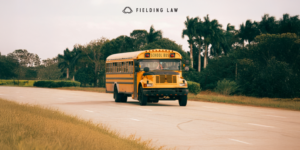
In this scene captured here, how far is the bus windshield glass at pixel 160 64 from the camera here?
2342cm

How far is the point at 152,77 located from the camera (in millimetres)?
22391

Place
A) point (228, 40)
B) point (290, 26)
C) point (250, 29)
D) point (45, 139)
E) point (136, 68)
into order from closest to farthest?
1. point (45, 139)
2. point (136, 68)
3. point (290, 26)
4. point (250, 29)
5. point (228, 40)

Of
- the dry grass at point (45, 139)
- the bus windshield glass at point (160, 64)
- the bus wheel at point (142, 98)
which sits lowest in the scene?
the dry grass at point (45, 139)

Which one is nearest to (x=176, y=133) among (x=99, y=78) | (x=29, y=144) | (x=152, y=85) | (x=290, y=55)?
(x=29, y=144)

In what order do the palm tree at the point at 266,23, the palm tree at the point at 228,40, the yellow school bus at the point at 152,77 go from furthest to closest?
the palm tree at the point at 228,40, the palm tree at the point at 266,23, the yellow school bus at the point at 152,77

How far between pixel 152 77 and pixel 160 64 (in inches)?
57.0

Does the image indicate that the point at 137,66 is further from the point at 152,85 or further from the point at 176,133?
the point at 176,133

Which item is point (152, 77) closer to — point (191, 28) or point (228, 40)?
point (191, 28)

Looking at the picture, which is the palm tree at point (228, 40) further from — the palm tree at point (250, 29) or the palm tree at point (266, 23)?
the palm tree at point (266, 23)

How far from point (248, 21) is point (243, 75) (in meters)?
27.5

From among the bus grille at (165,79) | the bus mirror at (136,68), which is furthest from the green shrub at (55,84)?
the bus grille at (165,79)

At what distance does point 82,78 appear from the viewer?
9281 centimetres

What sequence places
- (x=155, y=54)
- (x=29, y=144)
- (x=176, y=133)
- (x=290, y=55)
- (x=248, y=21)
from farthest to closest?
(x=248, y=21) → (x=290, y=55) → (x=155, y=54) → (x=176, y=133) → (x=29, y=144)

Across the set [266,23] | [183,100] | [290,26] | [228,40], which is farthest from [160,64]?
[228,40]
